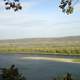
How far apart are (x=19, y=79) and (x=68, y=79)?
1378 millimetres

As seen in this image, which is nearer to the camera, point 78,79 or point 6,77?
point 6,77

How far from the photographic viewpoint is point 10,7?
10094mm

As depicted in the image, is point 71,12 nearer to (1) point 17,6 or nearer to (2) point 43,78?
(1) point 17,6

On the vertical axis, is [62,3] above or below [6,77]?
above

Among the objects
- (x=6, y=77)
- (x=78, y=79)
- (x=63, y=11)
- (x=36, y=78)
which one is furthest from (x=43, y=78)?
(x=6, y=77)

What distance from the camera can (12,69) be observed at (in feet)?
27.1

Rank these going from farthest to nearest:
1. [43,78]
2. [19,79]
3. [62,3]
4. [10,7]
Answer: [43,78], [62,3], [10,7], [19,79]

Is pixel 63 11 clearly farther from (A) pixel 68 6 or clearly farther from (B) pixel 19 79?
(B) pixel 19 79

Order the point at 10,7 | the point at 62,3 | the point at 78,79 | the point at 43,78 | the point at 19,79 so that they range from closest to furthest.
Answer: the point at 19,79 → the point at 10,7 → the point at 62,3 → the point at 78,79 → the point at 43,78

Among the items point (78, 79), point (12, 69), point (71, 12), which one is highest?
point (71, 12)

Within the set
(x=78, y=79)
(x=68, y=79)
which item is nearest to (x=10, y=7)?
(x=68, y=79)

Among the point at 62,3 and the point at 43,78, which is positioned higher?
the point at 62,3

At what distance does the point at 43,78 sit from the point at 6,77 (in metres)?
20.4

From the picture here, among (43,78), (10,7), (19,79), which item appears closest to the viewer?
(19,79)
